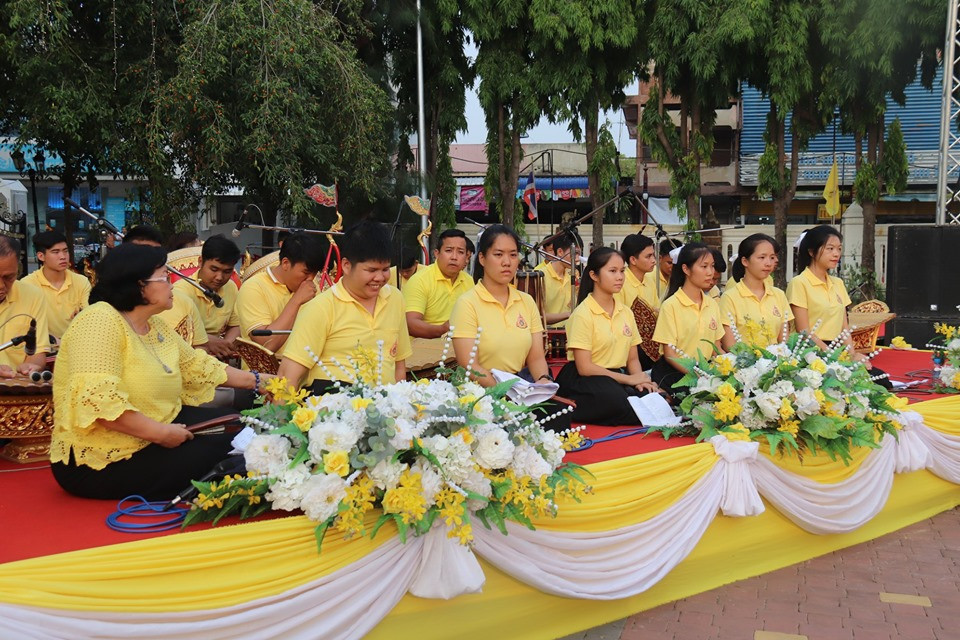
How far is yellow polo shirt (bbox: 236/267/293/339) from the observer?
529 cm

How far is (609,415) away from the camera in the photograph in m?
5.00

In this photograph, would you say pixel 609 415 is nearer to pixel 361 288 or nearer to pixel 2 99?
pixel 361 288

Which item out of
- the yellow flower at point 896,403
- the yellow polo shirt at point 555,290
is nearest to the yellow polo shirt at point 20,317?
the yellow polo shirt at point 555,290

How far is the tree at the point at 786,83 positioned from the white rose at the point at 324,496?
49.9ft

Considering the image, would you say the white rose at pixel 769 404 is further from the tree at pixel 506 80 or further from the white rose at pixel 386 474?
the tree at pixel 506 80

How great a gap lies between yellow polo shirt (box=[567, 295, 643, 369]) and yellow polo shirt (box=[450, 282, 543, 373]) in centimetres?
44

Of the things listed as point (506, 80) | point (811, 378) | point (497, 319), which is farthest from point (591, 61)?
point (811, 378)

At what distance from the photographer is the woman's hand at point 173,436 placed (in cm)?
326

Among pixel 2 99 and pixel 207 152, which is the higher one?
pixel 2 99

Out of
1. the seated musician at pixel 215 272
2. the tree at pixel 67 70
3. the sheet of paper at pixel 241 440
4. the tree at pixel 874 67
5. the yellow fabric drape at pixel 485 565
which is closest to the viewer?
the yellow fabric drape at pixel 485 565

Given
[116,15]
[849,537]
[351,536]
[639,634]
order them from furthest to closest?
1. [116,15]
2. [849,537]
3. [639,634]
4. [351,536]

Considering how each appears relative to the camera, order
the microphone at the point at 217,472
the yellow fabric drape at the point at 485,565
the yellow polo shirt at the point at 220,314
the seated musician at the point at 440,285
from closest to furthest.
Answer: the yellow fabric drape at the point at 485,565 < the microphone at the point at 217,472 < the yellow polo shirt at the point at 220,314 < the seated musician at the point at 440,285

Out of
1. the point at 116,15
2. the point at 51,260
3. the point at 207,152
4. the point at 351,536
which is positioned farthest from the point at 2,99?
the point at 351,536

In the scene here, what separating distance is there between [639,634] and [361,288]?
1.83 metres
